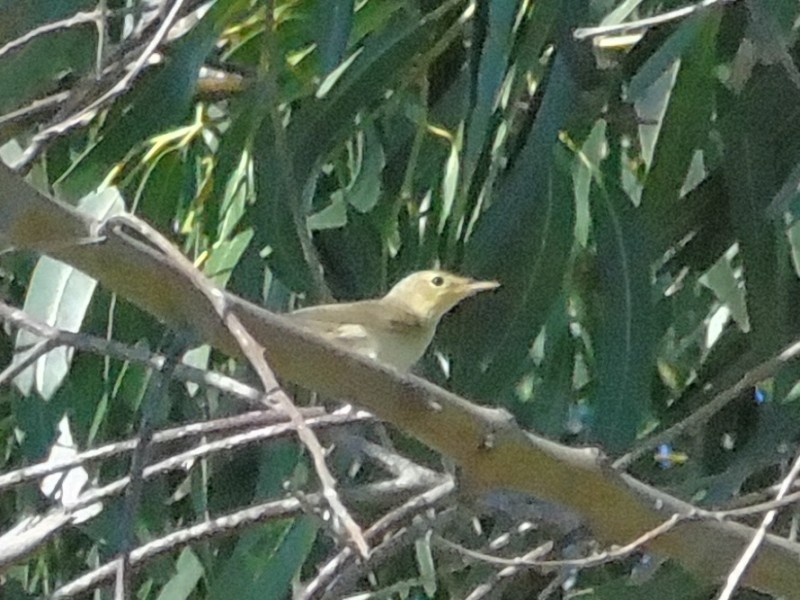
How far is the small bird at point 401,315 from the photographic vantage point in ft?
4.54

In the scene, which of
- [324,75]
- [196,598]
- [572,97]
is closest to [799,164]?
[572,97]

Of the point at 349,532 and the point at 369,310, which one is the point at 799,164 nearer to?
the point at 369,310

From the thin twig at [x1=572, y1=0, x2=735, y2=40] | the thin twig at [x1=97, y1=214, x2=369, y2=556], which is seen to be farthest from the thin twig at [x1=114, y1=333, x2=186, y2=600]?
the thin twig at [x1=572, y1=0, x2=735, y2=40]

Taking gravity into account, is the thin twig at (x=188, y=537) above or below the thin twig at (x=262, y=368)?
below

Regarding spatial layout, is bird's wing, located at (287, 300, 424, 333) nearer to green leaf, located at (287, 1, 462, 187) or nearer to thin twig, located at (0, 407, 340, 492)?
green leaf, located at (287, 1, 462, 187)

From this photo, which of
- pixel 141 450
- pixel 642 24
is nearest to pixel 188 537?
pixel 141 450

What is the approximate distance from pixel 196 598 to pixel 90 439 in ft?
0.85

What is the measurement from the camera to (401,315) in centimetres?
140

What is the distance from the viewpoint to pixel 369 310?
4.77 feet

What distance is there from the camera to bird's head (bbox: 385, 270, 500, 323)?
1.39 meters

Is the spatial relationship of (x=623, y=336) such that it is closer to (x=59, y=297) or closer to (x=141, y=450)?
(x=59, y=297)

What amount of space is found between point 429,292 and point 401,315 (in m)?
0.05

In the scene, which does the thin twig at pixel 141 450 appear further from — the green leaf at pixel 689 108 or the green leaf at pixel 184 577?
the green leaf at pixel 184 577

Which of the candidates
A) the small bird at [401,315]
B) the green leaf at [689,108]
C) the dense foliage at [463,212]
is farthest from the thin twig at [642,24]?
the small bird at [401,315]
